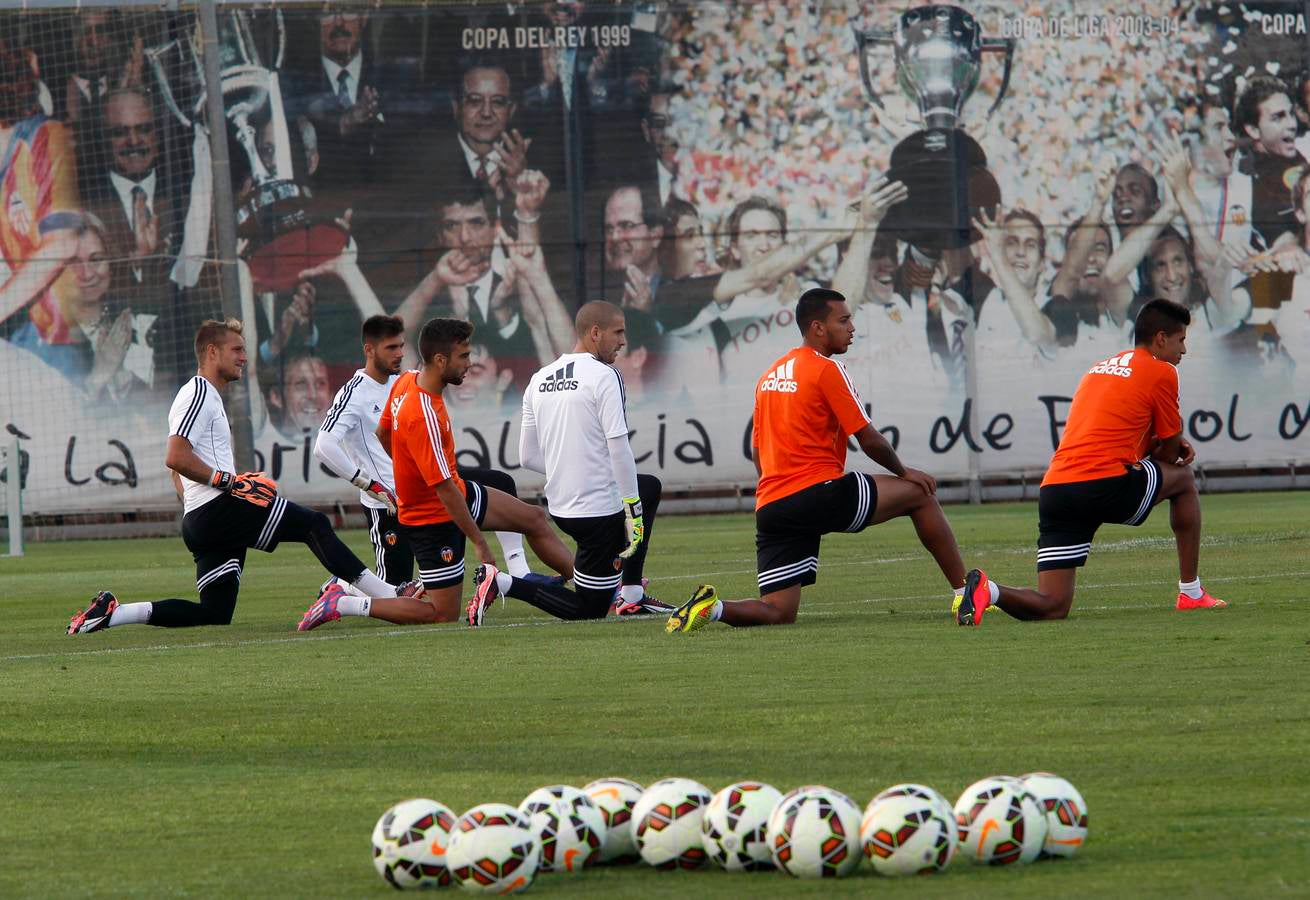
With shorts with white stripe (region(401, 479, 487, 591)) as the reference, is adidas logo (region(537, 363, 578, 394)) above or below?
above

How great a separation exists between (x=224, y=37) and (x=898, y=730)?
22.7m

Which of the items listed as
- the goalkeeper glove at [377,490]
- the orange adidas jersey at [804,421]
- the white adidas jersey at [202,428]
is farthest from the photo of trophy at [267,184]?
the orange adidas jersey at [804,421]

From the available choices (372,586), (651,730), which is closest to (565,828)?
(651,730)

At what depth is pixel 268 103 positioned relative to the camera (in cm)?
2748

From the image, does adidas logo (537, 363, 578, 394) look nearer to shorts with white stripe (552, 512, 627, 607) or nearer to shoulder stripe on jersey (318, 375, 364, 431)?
shorts with white stripe (552, 512, 627, 607)

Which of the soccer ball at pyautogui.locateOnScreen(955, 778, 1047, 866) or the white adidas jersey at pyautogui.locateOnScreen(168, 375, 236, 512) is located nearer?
the soccer ball at pyautogui.locateOnScreen(955, 778, 1047, 866)

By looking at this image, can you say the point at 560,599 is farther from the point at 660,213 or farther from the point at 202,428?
the point at 660,213

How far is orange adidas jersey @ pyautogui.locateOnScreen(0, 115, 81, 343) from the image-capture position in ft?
89.7

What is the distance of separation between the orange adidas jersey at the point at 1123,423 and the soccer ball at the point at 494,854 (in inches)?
271

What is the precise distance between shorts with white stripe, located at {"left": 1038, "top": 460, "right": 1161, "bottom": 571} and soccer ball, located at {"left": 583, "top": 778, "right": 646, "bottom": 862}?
6224mm

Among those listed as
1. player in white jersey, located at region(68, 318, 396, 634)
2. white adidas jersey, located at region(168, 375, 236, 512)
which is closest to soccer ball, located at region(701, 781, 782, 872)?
player in white jersey, located at region(68, 318, 396, 634)

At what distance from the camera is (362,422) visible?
1393 cm

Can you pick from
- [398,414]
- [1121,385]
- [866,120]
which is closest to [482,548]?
[398,414]

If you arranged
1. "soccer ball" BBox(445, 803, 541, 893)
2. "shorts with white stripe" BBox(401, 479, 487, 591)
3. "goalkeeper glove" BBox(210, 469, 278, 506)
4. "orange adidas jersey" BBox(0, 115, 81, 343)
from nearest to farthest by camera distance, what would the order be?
1. "soccer ball" BBox(445, 803, 541, 893)
2. "goalkeeper glove" BBox(210, 469, 278, 506)
3. "shorts with white stripe" BBox(401, 479, 487, 591)
4. "orange adidas jersey" BBox(0, 115, 81, 343)
